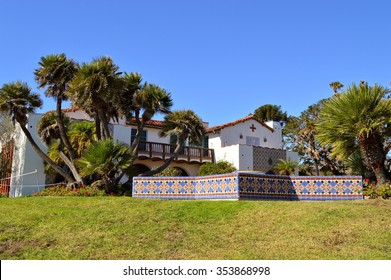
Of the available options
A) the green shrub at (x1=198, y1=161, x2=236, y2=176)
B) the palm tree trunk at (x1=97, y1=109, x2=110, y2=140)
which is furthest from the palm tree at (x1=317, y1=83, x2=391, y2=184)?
the green shrub at (x1=198, y1=161, x2=236, y2=176)

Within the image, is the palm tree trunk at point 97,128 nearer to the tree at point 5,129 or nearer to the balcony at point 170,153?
the balcony at point 170,153

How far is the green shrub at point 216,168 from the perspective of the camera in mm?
31000

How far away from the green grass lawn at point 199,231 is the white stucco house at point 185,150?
1236cm

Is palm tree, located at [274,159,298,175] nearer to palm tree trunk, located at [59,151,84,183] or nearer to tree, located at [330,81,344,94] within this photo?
tree, located at [330,81,344,94]

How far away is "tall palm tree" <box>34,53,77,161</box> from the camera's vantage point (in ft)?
70.3

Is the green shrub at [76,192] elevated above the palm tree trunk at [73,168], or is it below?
below

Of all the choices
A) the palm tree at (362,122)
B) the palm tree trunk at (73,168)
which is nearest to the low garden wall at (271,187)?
the palm tree at (362,122)

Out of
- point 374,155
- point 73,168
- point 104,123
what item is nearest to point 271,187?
point 374,155

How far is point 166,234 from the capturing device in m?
10.8
